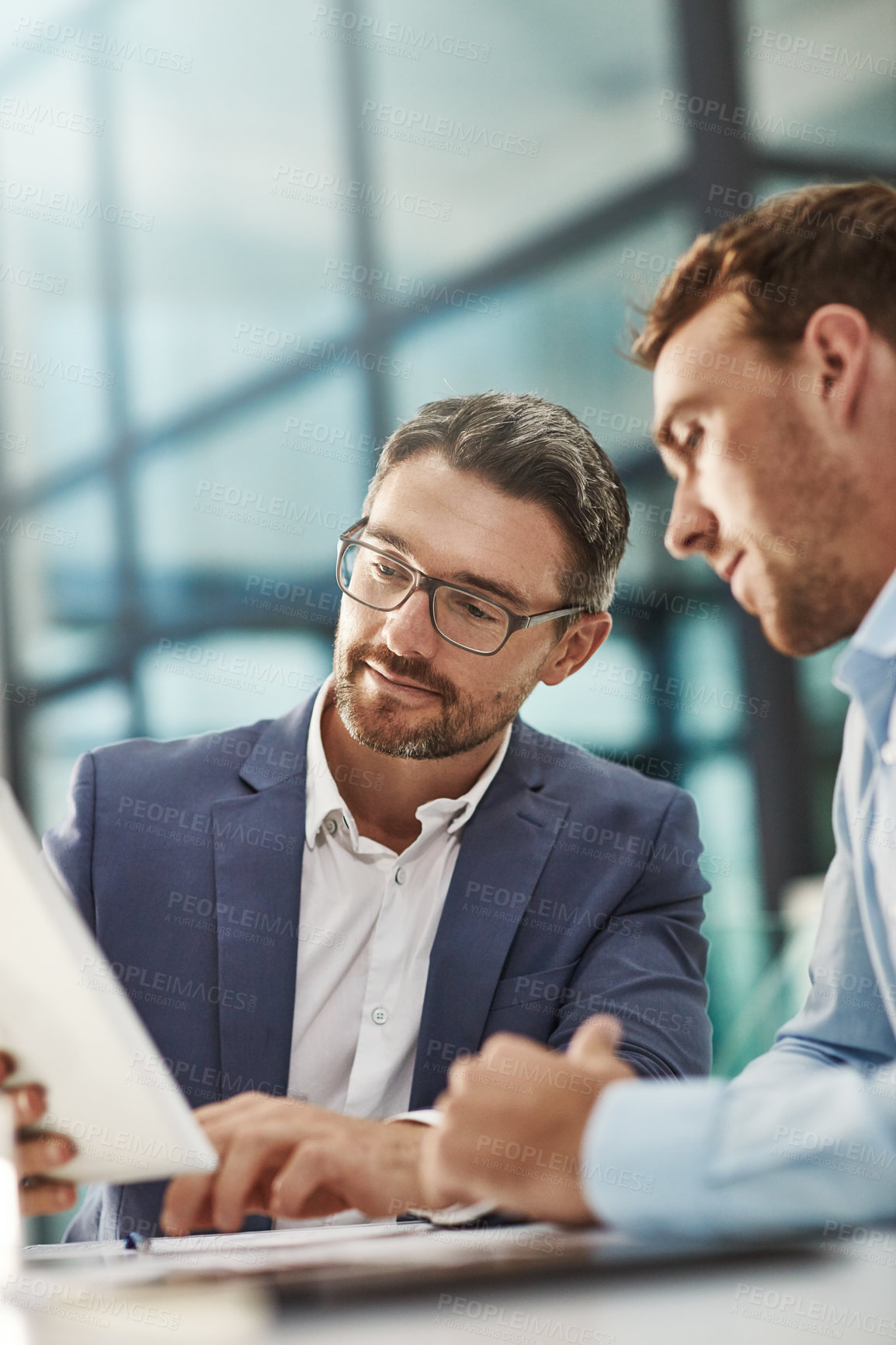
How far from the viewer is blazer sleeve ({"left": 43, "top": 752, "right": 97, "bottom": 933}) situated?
1.82m

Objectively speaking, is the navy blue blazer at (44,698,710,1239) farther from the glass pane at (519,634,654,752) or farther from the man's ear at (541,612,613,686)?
the glass pane at (519,634,654,752)

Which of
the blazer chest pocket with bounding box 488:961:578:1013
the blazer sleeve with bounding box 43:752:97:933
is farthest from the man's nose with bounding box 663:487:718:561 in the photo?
the blazer sleeve with bounding box 43:752:97:933

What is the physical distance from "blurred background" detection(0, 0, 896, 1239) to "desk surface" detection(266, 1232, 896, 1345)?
301cm

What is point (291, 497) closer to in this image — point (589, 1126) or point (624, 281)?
point (624, 281)

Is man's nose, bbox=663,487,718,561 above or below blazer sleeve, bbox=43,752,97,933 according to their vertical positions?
above

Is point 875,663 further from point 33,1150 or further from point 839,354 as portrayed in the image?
point 33,1150

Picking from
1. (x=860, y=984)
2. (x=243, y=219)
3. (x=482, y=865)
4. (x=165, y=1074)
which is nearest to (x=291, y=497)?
(x=243, y=219)

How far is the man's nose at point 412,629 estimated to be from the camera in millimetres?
1889

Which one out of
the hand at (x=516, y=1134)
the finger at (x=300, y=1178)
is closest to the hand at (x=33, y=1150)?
the finger at (x=300, y=1178)

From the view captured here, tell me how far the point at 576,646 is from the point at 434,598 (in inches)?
16.9

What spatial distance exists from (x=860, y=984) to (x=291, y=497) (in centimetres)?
335

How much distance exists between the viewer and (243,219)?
181 inches

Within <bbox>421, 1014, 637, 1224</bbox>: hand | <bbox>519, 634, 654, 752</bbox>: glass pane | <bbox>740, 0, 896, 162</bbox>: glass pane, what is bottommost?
<bbox>519, 634, 654, 752</bbox>: glass pane

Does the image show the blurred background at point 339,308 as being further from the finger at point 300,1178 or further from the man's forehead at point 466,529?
the finger at point 300,1178
